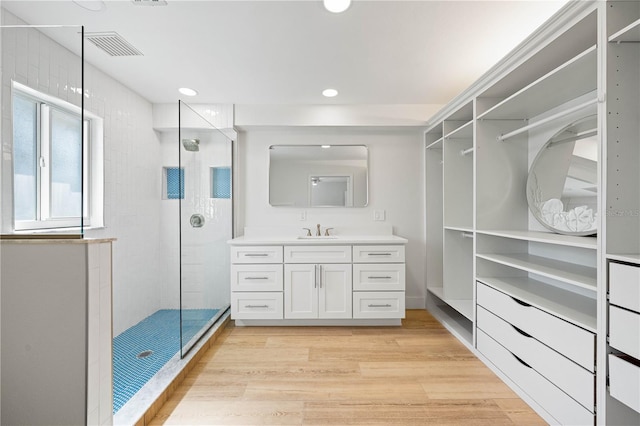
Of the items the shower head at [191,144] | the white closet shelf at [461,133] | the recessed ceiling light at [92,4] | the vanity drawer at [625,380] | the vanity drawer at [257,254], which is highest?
the recessed ceiling light at [92,4]

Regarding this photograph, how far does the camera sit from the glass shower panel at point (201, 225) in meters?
2.22

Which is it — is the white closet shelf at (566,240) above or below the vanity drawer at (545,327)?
above

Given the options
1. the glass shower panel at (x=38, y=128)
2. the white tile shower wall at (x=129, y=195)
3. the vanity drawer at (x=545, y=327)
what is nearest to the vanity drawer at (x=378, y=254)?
the vanity drawer at (x=545, y=327)

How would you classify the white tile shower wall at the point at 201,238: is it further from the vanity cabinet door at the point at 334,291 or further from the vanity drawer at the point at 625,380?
the vanity drawer at the point at 625,380

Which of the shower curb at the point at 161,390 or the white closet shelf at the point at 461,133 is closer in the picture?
the shower curb at the point at 161,390

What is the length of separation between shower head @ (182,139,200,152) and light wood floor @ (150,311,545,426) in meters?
1.65

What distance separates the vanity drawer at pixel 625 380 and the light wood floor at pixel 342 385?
551mm

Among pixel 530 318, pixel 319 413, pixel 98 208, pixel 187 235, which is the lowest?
pixel 319 413

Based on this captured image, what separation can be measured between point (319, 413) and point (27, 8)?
2857 mm

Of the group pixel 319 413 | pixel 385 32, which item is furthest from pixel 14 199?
A: pixel 385 32

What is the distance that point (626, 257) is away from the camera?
1.12 metres

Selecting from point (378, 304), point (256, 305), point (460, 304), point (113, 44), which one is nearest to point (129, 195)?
point (113, 44)

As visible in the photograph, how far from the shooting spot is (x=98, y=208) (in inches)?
97.6

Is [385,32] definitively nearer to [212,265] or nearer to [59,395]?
[212,265]
